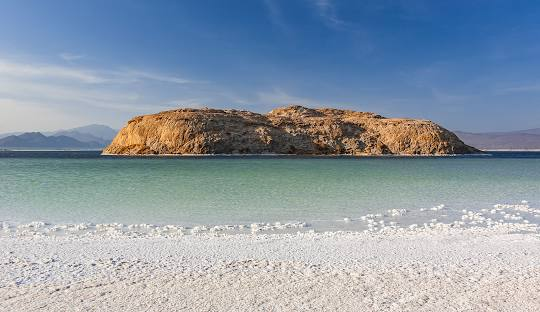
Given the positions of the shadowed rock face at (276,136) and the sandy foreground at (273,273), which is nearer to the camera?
the sandy foreground at (273,273)

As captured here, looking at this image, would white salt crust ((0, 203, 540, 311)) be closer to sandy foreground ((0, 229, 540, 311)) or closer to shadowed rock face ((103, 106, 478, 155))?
sandy foreground ((0, 229, 540, 311))

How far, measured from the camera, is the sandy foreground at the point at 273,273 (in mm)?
6367

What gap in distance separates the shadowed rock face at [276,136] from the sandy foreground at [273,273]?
109 meters

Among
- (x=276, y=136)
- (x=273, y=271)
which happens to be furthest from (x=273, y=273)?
(x=276, y=136)

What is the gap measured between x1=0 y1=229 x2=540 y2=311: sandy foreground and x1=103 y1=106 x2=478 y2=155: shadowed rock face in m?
109

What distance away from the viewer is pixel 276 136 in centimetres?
12331

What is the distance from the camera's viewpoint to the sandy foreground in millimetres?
6367

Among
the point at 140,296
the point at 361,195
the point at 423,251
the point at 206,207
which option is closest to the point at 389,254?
the point at 423,251

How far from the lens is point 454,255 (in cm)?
935

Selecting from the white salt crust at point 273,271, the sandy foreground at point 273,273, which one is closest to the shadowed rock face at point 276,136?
the white salt crust at point 273,271

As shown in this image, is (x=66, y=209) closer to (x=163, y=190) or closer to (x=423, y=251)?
(x=163, y=190)

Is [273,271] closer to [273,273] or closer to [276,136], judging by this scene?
[273,273]

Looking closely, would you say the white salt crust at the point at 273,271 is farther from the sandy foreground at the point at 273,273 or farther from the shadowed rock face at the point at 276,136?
the shadowed rock face at the point at 276,136

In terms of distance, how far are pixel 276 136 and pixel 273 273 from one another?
116 metres
